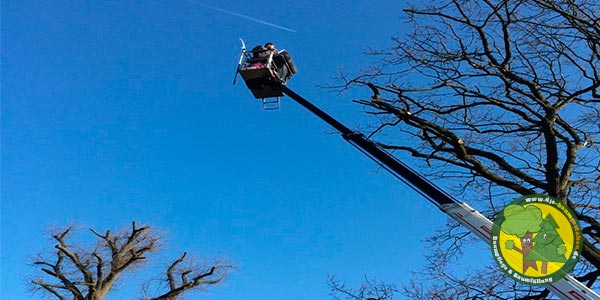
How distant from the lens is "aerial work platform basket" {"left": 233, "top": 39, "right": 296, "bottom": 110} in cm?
809

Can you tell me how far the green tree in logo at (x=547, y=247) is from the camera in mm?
6043

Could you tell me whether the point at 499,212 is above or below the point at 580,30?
below

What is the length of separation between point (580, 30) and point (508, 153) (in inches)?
83.9

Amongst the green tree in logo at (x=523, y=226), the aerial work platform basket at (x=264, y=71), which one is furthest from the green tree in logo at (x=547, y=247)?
the aerial work platform basket at (x=264, y=71)

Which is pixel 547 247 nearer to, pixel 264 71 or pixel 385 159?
pixel 385 159

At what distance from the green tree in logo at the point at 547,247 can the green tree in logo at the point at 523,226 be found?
2.1 inches

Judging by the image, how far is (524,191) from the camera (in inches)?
281

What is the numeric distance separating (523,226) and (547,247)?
43cm

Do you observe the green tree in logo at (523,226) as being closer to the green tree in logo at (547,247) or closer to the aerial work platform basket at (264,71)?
the green tree in logo at (547,247)

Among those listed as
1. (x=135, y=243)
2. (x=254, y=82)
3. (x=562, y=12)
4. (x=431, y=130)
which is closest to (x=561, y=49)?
(x=562, y=12)

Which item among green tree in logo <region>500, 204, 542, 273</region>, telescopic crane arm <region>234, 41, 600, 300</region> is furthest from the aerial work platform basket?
green tree in logo <region>500, 204, 542, 273</region>

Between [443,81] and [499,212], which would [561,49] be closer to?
[443,81]

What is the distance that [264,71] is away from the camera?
→ 319 inches

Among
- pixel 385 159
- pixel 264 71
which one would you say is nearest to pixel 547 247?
pixel 385 159
